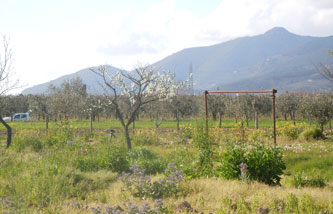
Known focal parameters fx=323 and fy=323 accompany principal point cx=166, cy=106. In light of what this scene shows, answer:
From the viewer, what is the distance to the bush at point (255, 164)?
643 cm

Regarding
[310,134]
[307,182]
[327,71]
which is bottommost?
[307,182]

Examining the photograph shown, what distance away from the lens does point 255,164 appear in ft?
21.1

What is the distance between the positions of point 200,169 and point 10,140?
8834 millimetres

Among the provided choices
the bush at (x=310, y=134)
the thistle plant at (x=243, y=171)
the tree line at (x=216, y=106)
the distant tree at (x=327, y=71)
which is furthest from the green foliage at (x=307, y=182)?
the bush at (x=310, y=134)

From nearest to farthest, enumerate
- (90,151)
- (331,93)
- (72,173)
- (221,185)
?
(221,185)
(72,173)
(90,151)
(331,93)

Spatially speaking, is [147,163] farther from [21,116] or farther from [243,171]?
[21,116]

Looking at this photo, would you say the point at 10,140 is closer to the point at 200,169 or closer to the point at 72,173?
the point at 72,173

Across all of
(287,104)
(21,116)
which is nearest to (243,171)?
(287,104)

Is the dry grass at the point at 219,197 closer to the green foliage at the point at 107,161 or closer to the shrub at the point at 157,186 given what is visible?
the shrub at the point at 157,186

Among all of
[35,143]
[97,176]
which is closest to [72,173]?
[97,176]

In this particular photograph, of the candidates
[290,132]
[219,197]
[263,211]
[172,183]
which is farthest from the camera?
[290,132]

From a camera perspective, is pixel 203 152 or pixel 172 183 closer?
pixel 172 183

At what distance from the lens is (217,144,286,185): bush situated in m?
6.43

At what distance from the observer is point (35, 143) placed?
12.5 meters
